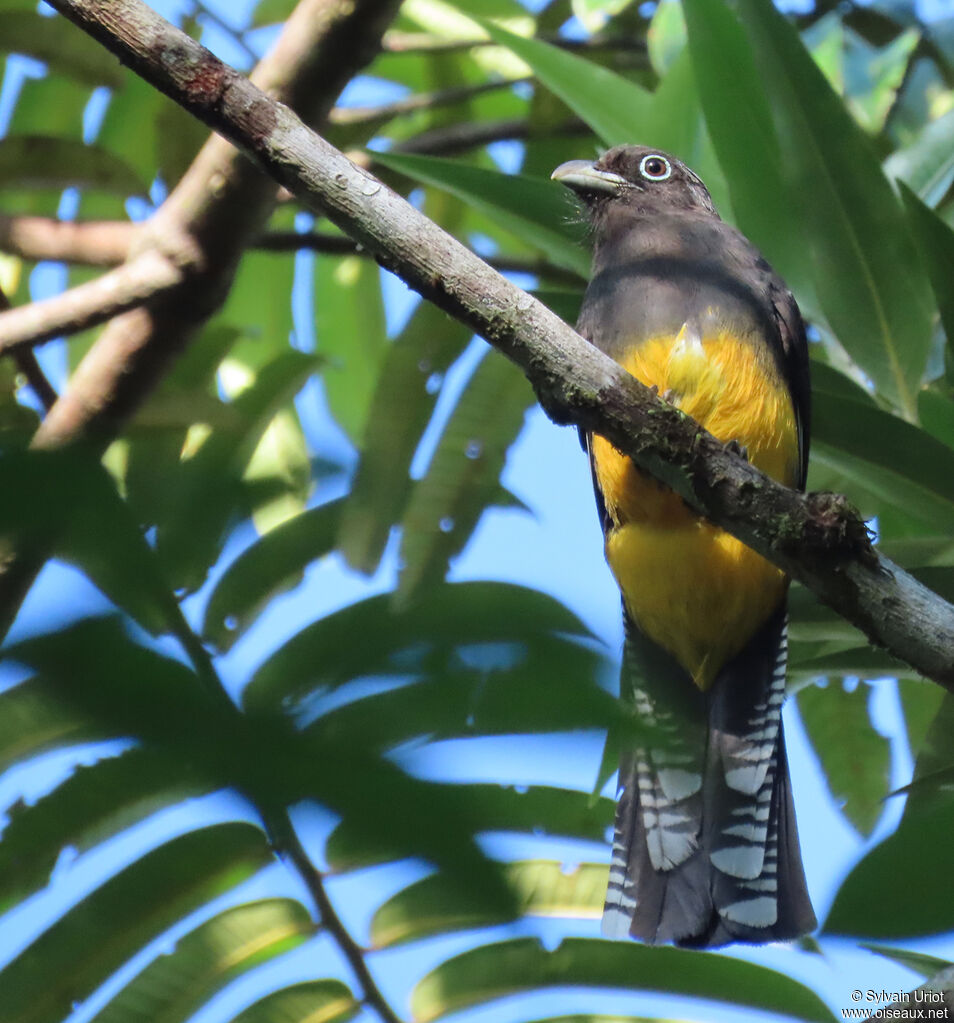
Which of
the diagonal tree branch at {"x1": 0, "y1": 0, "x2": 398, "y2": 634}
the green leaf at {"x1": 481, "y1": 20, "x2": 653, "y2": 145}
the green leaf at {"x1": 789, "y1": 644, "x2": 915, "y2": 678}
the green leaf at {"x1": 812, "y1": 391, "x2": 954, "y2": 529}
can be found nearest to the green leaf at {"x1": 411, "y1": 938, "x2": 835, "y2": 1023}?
the green leaf at {"x1": 789, "y1": 644, "x2": 915, "y2": 678}

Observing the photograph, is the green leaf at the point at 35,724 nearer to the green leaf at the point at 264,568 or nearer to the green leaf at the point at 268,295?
the green leaf at the point at 264,568

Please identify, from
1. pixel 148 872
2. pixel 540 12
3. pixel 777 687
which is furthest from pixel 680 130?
pixel 148 872

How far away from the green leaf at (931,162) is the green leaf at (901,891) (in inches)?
150

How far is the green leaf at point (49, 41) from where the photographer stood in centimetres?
439

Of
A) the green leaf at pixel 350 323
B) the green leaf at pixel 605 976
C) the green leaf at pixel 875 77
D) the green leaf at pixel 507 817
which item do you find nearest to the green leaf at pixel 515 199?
the green leaf at pixel 350 323

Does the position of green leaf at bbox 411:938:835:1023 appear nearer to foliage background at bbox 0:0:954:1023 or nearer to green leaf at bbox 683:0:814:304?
foliage background at bbox 0:0:954:1023

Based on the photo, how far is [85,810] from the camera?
2.49 ft

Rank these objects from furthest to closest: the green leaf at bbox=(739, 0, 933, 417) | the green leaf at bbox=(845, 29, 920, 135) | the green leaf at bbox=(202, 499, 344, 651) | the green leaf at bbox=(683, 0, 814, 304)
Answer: the green leaf at bbox=(845, 29, 920, 135) → the green leaf at bbox=(683, 0, 814, 304) → the green leaf at bbox=(739, 0, 933, 417) → the green leaf at bbox=(202, 499, 344, 651)

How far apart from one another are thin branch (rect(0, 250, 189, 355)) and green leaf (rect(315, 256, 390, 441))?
151cm

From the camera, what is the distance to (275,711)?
0.63 m

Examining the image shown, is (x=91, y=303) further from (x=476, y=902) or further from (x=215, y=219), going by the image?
(x=476, y=902)

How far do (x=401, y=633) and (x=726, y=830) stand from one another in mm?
3140

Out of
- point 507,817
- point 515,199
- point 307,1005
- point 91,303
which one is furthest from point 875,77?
point 507,817

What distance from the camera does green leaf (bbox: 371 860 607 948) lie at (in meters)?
0.60
